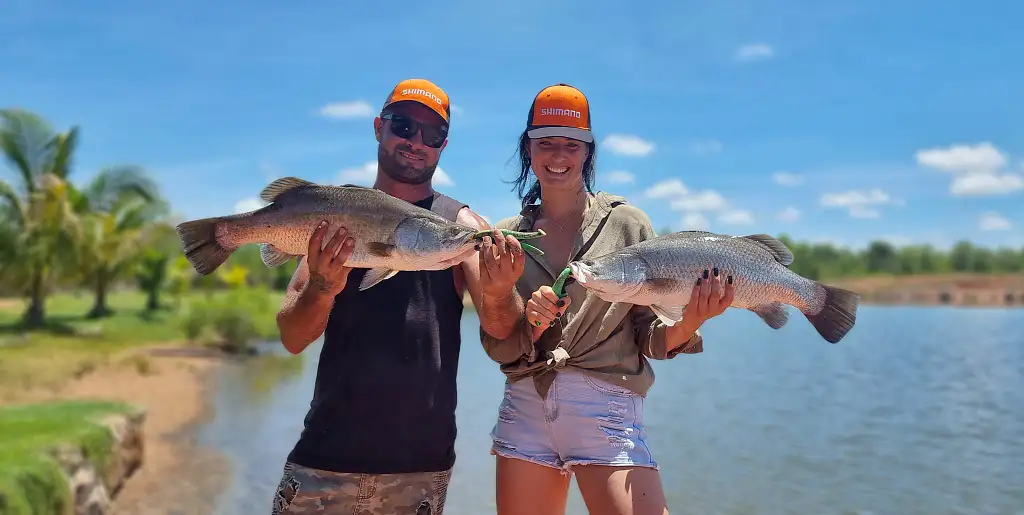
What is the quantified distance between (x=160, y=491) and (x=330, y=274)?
10.00 m

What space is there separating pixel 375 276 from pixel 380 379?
1.61 ft

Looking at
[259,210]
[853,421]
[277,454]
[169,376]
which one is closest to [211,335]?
[169,376]

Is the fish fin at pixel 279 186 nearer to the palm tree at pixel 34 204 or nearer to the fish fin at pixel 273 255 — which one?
the fish fin at pixel 273 255

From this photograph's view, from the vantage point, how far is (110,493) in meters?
9.81

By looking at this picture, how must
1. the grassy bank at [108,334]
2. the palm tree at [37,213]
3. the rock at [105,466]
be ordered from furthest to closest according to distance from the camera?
the palm tree at [37,213], the grassy bank at [108,334], the rock at [105,466]

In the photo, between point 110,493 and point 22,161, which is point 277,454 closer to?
point 110,493

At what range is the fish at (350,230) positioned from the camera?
3557 millimetres

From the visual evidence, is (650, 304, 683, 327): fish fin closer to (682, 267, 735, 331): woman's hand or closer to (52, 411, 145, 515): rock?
(682, 267, 735, 331): woman's hand

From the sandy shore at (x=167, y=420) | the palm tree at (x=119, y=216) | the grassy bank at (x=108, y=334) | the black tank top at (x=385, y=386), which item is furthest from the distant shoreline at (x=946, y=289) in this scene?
the black tank top at (x=385, y=386)

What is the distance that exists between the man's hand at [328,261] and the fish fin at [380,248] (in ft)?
0.28

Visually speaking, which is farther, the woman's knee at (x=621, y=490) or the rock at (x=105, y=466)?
the rock at (x=105, y=466)

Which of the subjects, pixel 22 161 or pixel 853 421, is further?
pixel 22 161

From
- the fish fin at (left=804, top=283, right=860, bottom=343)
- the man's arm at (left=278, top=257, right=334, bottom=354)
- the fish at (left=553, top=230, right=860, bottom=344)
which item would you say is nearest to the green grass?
the man's arm at (left=278, top=257, right=334, bottom=354)

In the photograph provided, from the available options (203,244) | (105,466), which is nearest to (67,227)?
(105,466)
